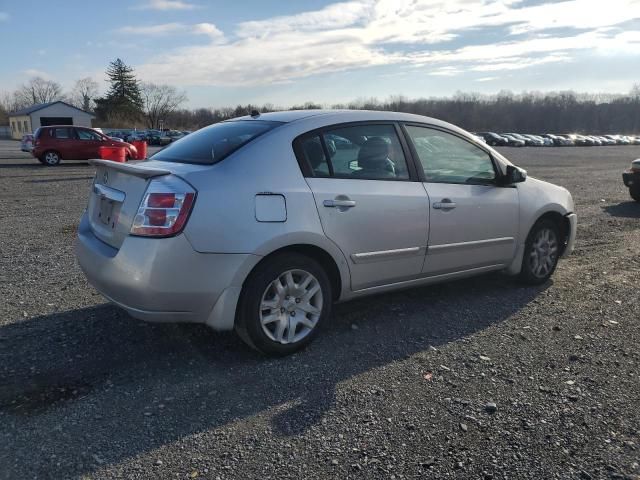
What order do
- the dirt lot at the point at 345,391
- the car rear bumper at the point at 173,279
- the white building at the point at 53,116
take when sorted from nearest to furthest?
the dirt lot at the point at 345,391 < the car rear bumper at the point at 173,279 < the white building at the point at 53,116

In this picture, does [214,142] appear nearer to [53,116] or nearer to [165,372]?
[165,372]

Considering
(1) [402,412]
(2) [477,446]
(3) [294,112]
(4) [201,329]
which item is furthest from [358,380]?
(3) [294,112]

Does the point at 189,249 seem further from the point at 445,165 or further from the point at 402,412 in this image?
the point at 445,165

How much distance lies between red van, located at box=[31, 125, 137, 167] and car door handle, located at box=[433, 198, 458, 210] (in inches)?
769

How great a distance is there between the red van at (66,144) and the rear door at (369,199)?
19432mm

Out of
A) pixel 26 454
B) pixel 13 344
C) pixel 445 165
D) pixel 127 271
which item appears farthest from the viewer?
pixel 445 165

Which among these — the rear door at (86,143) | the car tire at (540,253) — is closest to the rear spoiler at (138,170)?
the car tire at (540,253)

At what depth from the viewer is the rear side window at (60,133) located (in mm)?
22266

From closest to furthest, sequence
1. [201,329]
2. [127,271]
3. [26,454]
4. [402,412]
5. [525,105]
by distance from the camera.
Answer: [26,454], [402,412], [127,271], [201,329], [525,105]

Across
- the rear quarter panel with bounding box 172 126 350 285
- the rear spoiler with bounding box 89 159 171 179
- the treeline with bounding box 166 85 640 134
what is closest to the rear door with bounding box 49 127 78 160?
the rear spoiler with bounding box 89 159 171 179

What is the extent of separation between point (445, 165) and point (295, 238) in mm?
1729

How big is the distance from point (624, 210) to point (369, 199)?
878cm

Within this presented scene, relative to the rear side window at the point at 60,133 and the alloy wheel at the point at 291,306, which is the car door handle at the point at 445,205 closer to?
→ the alloy wheel at the point at 291,306

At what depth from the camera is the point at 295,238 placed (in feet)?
12.0
